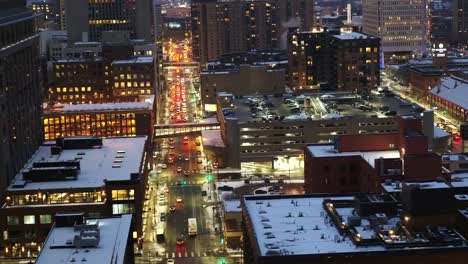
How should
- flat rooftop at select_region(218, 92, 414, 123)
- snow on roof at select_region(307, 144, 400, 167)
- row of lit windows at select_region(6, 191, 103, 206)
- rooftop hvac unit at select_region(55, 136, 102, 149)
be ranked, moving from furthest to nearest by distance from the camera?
flat rooftop at select_region(218, 92, 414, 123) < rooftop hvac unit at select_region(55, 136, 102, 149) < row of lit windows at select_region(6, 191, 103, 206) < snow on roof at select_region(307, 144, 400, 167)

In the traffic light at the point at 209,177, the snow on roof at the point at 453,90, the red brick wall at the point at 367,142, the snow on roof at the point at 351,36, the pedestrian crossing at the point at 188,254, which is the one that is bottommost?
the traffic light at the point at 209,177

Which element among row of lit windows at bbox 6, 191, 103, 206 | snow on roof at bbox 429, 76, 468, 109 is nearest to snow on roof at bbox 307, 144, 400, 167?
row of lit windows at bbox 6, 191, 103, 206

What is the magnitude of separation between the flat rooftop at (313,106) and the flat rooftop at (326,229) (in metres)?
64.9

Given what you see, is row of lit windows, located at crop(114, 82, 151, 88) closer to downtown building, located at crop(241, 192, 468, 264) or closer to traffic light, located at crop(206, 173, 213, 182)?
traffic light, located at crop(206, 173, 213, 182)

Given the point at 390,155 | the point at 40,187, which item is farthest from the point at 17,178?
the point at 390,155

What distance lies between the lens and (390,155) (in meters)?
88.5

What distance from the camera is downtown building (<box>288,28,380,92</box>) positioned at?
183m

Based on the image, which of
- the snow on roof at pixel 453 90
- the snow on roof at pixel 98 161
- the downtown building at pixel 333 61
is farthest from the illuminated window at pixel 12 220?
the downtown building at pixel 333 61

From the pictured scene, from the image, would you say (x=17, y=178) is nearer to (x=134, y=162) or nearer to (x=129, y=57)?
(x=134, y=162)

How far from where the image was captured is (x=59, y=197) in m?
94.4

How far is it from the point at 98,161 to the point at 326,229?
165 feet

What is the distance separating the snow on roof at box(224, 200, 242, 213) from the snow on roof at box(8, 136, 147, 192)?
1112cm

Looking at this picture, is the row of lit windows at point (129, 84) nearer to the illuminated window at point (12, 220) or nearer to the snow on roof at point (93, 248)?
the illuminated window at point (12, 220)

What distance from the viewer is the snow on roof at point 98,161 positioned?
315 feet
